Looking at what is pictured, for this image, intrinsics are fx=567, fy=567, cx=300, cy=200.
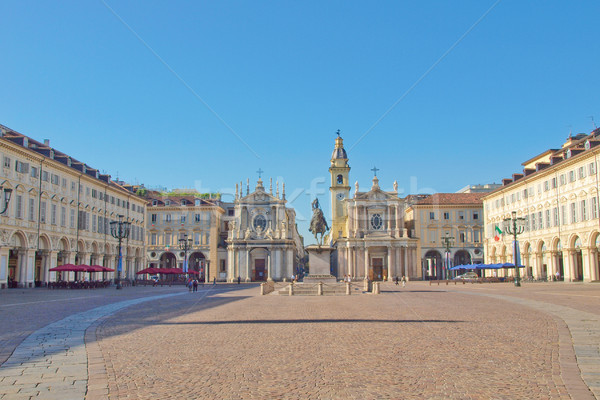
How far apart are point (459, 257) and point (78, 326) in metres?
86.2

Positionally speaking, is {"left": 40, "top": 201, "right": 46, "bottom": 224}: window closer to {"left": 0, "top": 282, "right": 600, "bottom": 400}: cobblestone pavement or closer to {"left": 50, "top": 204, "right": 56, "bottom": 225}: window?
{"left": 50, "top": 204, "right": 56, "bottom": 225}: window

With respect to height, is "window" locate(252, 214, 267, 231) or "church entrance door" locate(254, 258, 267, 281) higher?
"window" locate(252, 214, 267, 231)

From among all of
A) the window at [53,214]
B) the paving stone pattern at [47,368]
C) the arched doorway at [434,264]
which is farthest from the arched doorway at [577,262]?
the paving stone pattern at [47,368]

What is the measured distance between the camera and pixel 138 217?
3263 inches

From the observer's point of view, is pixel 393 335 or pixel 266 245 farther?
pixel 266 245

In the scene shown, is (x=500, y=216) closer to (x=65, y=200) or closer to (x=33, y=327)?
(x=65, y=200)

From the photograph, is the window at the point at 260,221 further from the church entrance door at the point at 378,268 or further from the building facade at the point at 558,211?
the building facade at the point at 558,211

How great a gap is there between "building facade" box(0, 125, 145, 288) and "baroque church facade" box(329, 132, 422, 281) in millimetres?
37840

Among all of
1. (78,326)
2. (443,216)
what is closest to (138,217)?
(443,216)

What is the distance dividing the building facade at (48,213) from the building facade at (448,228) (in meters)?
50.1

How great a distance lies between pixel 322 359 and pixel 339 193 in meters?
93.1

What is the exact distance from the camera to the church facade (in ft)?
305

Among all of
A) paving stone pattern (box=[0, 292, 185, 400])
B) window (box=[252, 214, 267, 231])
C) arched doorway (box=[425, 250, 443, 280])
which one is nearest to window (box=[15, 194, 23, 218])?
paving stone pattern (box=[0, 292, 185, 400])

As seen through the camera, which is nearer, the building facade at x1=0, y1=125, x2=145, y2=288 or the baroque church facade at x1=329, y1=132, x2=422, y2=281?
the building facade at x1=0, y1=125, x2=145, y2=288
